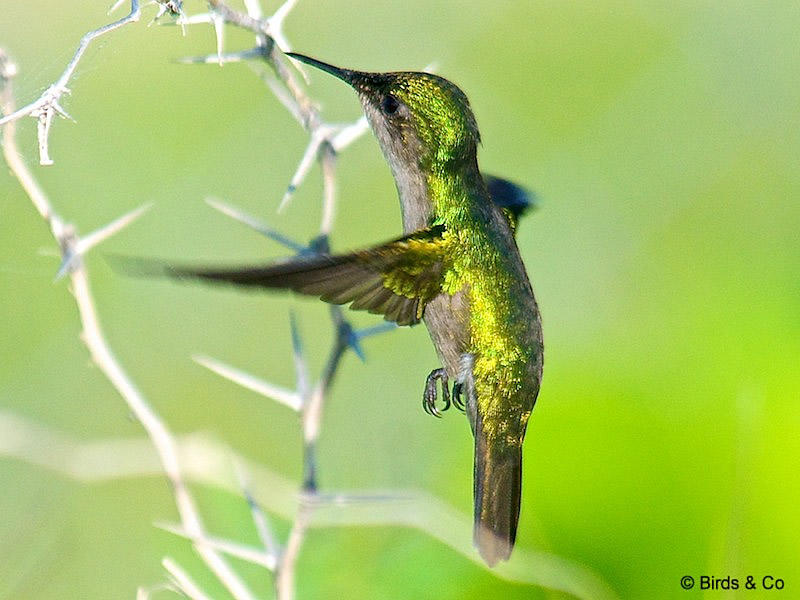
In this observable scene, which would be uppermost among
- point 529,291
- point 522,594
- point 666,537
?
point 529,291

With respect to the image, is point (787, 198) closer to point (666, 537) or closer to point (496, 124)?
point (496, 124)

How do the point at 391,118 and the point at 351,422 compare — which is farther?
the point at 351,422

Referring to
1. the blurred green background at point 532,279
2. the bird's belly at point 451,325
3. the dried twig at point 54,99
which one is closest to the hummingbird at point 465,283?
the bird's belly at point 451,325

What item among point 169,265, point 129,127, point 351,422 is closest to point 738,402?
point 351,422

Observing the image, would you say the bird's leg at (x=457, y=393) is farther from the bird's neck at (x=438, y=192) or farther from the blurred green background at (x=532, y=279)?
the blurred green background at (x=532, y=279)

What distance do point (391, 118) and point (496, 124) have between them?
195 centimetres

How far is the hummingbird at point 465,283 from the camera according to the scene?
130 centimetres

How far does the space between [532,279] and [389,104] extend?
172 cm

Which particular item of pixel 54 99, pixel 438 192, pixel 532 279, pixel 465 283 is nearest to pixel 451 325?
pixel 465 283

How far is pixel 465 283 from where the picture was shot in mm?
1326

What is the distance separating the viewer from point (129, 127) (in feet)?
10.2

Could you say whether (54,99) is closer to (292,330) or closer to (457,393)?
(292,330)

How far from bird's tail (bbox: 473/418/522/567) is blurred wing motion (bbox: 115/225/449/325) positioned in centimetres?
23

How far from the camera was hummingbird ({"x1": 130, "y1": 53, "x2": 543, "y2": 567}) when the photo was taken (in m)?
1.30
